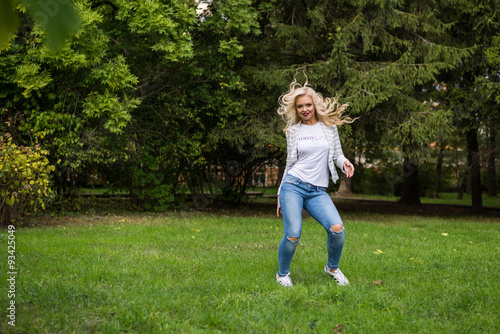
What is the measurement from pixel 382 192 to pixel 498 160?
51.8 ft

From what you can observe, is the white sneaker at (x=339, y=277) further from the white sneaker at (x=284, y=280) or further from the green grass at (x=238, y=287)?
the white sneaker at (x=284, y=280)

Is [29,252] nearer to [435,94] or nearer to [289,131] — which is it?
[289,131]

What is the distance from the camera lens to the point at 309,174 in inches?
182

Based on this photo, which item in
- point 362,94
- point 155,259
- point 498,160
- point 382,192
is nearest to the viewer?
point 155,259

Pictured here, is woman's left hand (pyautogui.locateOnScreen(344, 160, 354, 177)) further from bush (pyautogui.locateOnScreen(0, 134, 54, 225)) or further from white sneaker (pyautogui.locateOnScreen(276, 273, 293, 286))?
bush (pyautogui.locateOnScreen(0, 134, 54, 225))

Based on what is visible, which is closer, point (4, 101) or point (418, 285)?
point (418, 285)

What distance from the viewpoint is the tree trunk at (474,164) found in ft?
48.3

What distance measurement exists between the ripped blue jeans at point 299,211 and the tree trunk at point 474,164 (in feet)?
38.5

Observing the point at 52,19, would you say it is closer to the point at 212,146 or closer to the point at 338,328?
the point at 338,328

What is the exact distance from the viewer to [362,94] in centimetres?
1157

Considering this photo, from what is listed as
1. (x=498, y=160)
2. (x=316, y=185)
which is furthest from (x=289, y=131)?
(x=498, y=160)

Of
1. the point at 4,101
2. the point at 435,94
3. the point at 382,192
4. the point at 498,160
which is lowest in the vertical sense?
the point at 382,192

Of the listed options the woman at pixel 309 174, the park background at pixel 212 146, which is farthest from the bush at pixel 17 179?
the woman at pixel 309 174

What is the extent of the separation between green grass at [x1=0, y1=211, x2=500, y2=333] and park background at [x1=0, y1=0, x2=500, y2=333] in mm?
26
